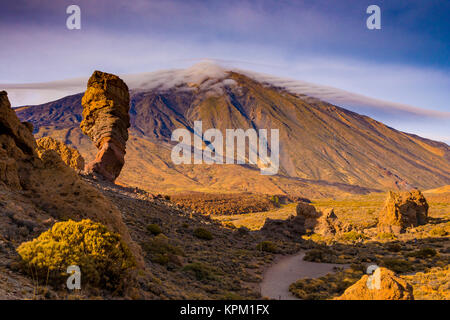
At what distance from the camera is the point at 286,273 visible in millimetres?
21172

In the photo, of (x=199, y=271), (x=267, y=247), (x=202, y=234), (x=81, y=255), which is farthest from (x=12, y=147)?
(x=267, y=247)

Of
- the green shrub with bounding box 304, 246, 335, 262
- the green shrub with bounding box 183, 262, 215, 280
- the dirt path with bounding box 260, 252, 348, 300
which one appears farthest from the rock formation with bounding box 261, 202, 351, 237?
the green shrub with bounding box 183, 262, 215, 280

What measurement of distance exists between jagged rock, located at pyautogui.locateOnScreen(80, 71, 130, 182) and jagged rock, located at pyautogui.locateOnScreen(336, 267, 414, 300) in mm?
26838

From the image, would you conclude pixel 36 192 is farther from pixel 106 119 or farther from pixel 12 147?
pixel 106 119

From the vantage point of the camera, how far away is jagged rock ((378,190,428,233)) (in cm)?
3744

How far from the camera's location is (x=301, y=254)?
28.5m

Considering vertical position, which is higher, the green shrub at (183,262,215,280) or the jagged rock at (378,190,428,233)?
the green shrub at (183,262,215,280)

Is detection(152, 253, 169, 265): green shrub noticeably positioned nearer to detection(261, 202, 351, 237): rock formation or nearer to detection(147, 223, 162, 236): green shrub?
detection(147, 223, 162, 236): green shrub

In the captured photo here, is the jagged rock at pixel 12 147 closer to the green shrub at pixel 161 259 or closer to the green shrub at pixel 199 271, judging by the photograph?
the green shrub at pixel 161 259

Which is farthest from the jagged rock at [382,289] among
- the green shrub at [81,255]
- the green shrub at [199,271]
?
the green shrub at [81,255]

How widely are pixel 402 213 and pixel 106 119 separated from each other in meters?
34.3

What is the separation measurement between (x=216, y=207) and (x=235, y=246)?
61.3m

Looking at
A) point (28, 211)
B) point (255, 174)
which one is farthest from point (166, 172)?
point (28, 211)
